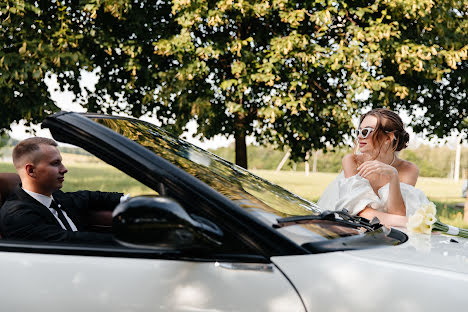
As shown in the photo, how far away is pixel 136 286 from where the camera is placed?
1.62m

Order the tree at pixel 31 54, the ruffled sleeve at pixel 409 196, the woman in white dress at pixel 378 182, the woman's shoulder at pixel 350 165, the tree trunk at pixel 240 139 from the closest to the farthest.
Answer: the woman in white dress at pixel 378 182 → the ruffled sleeve at pixel 409 196 → the woman's shoulder at pixel 350 165 → the tree at pixel 31 54 → the tree trunk at pixel 240 139

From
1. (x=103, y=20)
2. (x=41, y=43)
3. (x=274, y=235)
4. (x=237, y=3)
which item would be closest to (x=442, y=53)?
(x=237, y=3)

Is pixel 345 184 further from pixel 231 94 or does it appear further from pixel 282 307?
pixel 231 94

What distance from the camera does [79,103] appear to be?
12188mm

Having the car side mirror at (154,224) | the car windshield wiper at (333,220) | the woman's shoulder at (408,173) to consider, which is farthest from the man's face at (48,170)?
the woman's shoulder at (408,173)

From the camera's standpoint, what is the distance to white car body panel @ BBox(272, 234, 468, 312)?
4.99 ft

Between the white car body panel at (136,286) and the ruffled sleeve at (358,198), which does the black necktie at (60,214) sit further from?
the ruffled sleeve at (358,198)

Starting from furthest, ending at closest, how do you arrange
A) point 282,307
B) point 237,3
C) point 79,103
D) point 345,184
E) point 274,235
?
point 79,103 < point 237,3 < point 345,184 < point 274,235 < point 282,307

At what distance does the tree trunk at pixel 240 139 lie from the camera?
11118mm

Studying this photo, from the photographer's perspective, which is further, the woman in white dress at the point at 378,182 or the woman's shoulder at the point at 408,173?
the woman's shoulder at the point at 408,173

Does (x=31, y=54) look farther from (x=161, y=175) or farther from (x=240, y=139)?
(x=161, y=175)

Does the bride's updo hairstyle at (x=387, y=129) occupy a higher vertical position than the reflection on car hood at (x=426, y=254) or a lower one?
higher

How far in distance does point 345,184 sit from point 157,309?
230cm

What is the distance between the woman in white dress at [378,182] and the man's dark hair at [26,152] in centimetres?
194
